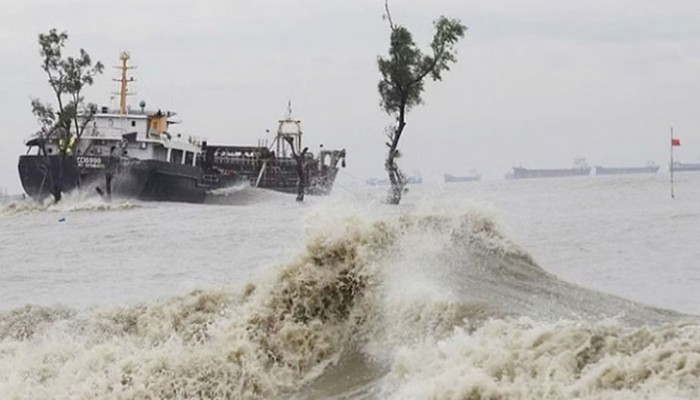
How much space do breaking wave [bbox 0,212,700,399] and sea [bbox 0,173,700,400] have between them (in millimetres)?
18

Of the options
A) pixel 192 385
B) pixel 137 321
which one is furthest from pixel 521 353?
pixel 137 321

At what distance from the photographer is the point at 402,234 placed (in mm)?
11164

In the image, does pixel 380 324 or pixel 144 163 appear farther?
pixel 144 163

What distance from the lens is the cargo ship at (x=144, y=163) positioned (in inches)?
1843

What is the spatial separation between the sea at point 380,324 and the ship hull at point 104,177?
101 feet

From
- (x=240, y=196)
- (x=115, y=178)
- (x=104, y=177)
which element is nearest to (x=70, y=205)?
(x=104, y=177)

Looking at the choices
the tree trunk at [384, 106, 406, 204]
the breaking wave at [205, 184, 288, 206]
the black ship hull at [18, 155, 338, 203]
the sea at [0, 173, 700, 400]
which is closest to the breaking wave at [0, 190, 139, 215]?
the black ship hull at [18, 155, 338, 203]

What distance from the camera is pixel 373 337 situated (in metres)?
8.73

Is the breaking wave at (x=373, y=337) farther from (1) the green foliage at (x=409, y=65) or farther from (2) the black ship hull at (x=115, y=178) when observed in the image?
(2) the black ship hull at (x=115, y=178)

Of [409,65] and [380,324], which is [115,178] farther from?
[380,324]

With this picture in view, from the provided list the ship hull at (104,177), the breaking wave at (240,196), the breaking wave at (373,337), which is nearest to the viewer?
the breaking wave at (373,337)

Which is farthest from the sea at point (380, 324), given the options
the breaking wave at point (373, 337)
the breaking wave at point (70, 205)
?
the breaking wave at point (70, 205)

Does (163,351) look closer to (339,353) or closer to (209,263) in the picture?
(339,353)

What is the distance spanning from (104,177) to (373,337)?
4015 centimetres
